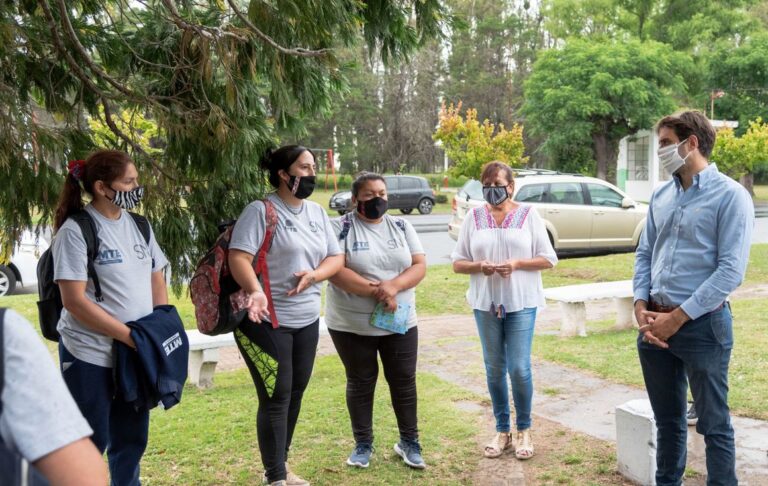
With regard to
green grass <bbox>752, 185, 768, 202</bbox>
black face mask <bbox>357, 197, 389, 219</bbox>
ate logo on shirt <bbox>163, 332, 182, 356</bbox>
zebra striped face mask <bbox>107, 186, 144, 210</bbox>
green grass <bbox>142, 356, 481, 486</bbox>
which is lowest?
green grass <bbox>752, 185, 768, 202</bbox>

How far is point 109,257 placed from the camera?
11.8ft

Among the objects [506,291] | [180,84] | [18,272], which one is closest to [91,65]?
[180,84]

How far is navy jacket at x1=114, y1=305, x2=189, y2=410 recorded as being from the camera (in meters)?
3.58

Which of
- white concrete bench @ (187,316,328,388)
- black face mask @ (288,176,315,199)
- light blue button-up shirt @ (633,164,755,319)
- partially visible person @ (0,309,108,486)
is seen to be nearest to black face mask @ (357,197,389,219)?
black face mask @ (288,176,315,199)

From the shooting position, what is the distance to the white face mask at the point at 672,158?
3701 millimetres

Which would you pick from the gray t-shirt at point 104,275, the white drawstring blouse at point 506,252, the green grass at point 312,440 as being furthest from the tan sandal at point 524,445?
the gray t-shirt at point 104,275

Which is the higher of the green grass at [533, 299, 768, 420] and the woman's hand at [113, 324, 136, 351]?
the woman's hand at [113, 324, 136, 351]

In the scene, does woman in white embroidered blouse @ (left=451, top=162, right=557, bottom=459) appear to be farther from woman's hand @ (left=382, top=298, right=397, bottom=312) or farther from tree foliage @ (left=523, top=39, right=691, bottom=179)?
tree foliage @ (left=523, top=39, right=691, bottom=179)

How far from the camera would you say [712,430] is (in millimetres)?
3654

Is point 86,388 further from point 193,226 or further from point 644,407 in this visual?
point 644,407

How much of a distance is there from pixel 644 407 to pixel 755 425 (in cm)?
132

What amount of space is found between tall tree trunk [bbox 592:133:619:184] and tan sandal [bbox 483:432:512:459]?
97.6 ft

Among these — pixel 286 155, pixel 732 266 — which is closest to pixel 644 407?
pixel 732 266

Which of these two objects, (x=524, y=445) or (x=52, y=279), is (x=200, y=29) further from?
(x=524, y=445)
